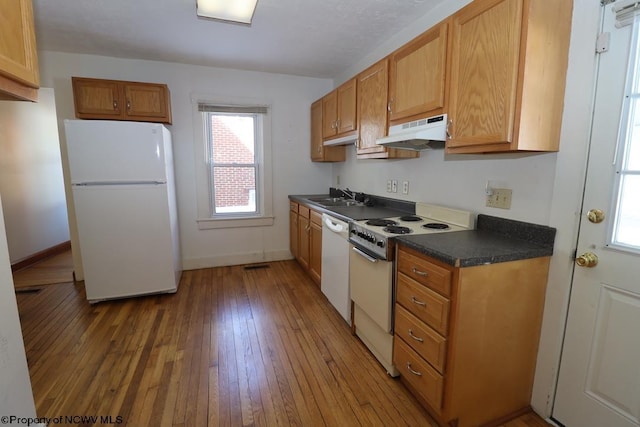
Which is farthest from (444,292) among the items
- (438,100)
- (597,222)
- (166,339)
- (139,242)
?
(139,242)

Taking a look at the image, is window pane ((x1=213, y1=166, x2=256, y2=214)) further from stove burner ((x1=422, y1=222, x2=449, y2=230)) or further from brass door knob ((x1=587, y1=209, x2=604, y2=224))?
brass door knob ((x1=587, y1=209, x2=604, y2=224))

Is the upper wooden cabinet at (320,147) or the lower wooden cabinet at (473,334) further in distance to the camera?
the upper wooden cabinet at (320,147)

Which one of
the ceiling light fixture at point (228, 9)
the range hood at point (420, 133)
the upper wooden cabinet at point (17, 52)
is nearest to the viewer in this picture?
the upper wooden cabinet at point (17, 52)

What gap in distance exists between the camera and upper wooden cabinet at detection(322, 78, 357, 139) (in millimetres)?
2793

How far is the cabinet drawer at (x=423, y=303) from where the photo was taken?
1.38 m

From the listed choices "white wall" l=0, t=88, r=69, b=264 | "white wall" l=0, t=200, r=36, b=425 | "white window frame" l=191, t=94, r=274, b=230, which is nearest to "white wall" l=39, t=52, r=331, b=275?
"white window frame" l=191, t=94, r=274, b=230

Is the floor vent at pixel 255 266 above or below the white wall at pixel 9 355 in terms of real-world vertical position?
below

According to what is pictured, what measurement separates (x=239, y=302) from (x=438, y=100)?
2453 millimetres

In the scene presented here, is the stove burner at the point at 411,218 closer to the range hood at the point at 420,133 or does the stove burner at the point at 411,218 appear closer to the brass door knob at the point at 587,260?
the range hood at the point at 420,133

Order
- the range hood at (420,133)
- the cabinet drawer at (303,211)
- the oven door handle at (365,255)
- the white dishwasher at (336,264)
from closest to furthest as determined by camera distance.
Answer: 1. the range hood at (420,133)
2. the oven door handle at (365,255)
3. the white dishwasher at (336,264)
4. the cabinet drawer at (303,211)

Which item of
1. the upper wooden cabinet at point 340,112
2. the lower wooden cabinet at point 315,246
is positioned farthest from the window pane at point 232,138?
the lower wooden cabinet at point 315,246

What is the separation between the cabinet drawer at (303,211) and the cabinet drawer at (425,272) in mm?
1764

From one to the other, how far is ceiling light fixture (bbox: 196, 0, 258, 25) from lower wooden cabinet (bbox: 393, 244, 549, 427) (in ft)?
6.60

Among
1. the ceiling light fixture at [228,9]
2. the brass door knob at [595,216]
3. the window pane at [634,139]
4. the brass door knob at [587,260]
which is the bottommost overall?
the brass door knob at [587,260]
